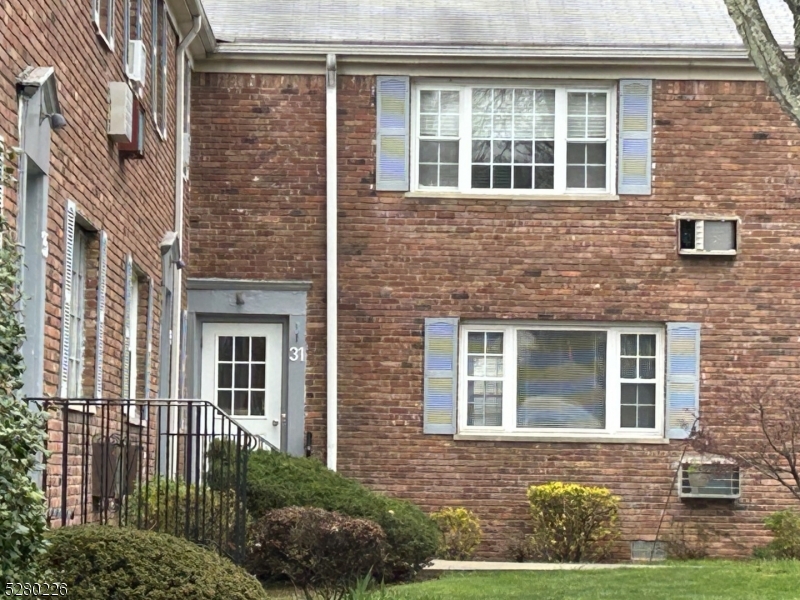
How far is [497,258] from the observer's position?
56.8 feet

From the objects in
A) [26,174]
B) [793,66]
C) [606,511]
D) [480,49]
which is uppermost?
[480,49]

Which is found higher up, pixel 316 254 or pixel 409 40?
pixel 409 40

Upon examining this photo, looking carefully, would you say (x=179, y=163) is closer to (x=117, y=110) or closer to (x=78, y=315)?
(x=117, y=110)

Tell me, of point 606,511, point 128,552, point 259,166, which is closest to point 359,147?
point 259,166

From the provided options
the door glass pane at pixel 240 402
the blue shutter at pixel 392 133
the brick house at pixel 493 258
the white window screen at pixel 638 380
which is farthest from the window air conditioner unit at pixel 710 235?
the door glass pane at pixel 240 402

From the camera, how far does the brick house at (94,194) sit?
935cm

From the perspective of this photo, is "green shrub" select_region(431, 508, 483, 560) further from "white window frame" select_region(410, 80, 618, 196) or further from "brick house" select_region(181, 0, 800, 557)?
→ "white window frame" select_region(410, 80, 618, 196)

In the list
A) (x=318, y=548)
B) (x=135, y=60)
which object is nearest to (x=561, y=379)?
(x=318, y=548)

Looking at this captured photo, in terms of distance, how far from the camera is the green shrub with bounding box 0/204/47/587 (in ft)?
20.4

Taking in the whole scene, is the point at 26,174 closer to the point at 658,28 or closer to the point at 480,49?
the point at 480,49

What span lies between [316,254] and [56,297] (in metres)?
7.25

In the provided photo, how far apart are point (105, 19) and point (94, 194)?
4.98 ft

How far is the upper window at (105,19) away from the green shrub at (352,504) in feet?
13.4

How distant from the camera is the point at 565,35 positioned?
1764cm
